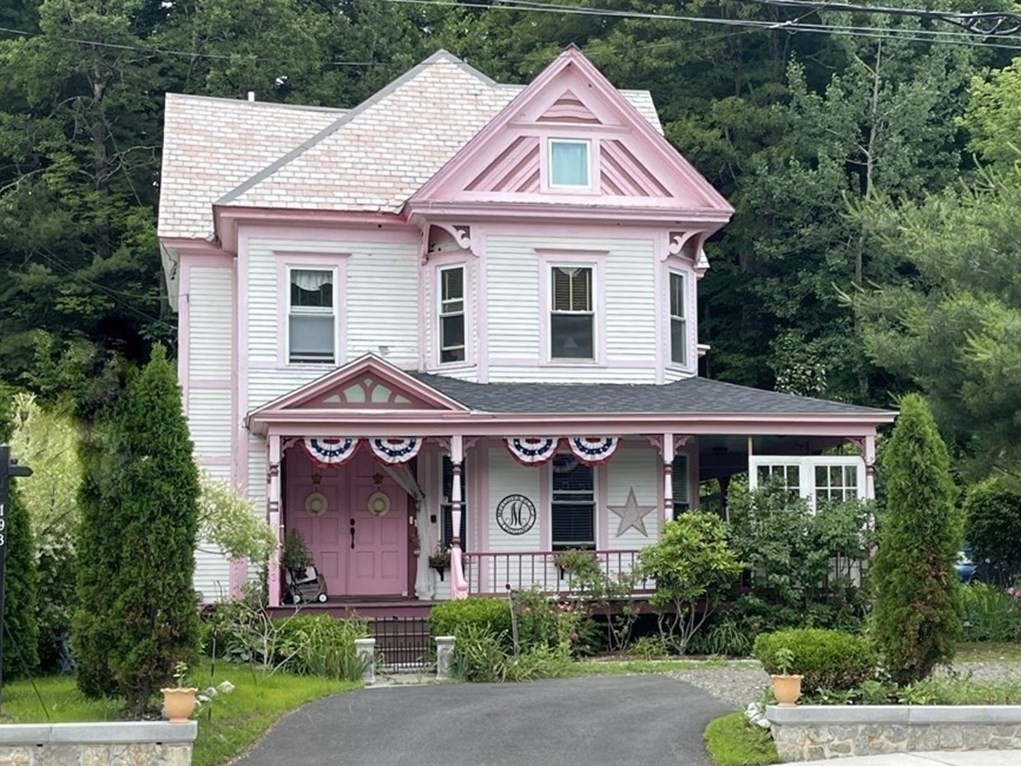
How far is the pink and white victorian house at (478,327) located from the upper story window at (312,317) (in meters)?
0.03

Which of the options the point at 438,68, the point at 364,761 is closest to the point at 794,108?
the point at 438,68

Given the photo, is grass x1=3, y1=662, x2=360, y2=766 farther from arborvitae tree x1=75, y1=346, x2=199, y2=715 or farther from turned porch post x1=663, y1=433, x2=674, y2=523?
turned porch post x1=663, y1=433, x2=674, y2=523

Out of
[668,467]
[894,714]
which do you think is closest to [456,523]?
[668,467]

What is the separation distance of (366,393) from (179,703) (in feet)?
31.3

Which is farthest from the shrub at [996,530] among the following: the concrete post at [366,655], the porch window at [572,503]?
the concrete post at [366,655]

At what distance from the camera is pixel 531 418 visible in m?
20.8

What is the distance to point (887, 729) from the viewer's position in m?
12.4

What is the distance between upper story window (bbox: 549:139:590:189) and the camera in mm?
23281

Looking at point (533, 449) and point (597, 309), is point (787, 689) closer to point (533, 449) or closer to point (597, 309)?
point (533, 449)

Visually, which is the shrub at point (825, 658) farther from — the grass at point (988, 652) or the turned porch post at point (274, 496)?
the turned porch post at point (274, 496)

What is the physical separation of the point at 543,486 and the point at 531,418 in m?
2.20

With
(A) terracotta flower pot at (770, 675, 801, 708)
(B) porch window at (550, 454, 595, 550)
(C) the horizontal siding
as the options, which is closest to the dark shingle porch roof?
(B) porch window at (550, 454, 595, 550)

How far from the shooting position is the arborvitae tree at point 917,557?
13.6 meters

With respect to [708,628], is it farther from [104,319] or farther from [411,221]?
[104,319]
